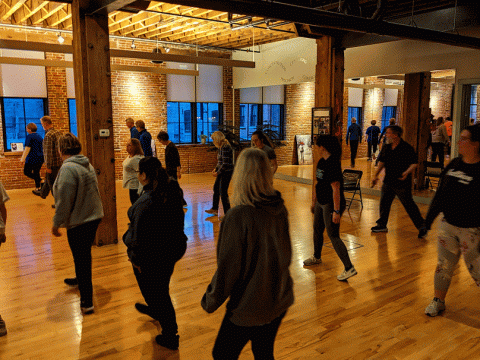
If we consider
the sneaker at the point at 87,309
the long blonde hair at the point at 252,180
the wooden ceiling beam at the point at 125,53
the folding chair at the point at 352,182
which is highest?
the wooden ceiling beam at the point at 125,53

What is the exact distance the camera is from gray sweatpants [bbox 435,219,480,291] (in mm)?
3266

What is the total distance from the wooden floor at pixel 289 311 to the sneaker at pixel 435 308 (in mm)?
68

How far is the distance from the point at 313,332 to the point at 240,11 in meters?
3.36

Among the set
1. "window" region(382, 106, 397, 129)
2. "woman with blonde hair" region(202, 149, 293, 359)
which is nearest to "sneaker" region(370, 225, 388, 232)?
"woman with blonde hair" region(202, 149, 293, 359)

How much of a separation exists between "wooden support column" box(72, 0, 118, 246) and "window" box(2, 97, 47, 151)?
19.5 ft

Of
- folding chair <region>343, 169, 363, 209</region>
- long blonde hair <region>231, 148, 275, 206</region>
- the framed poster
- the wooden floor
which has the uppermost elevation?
the framed poster

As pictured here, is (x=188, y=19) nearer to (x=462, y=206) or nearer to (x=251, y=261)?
(x=462, y=206)

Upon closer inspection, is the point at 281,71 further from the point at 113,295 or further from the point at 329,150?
the point at 113,295

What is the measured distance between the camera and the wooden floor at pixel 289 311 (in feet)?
10.4

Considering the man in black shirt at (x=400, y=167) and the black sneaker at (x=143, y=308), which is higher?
the man in black shirt at (x=400, y=167)

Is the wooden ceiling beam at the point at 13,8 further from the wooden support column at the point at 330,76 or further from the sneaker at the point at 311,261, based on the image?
the sneaker at the point at 311,261

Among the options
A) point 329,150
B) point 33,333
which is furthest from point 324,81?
point 33,333

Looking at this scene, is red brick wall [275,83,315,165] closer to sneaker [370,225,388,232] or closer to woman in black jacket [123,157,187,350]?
sneaker [370,225,388,232]

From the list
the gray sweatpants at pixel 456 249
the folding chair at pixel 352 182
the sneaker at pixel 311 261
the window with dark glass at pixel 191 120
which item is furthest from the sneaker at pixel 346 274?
the window with dark glass at pixel 191 120
